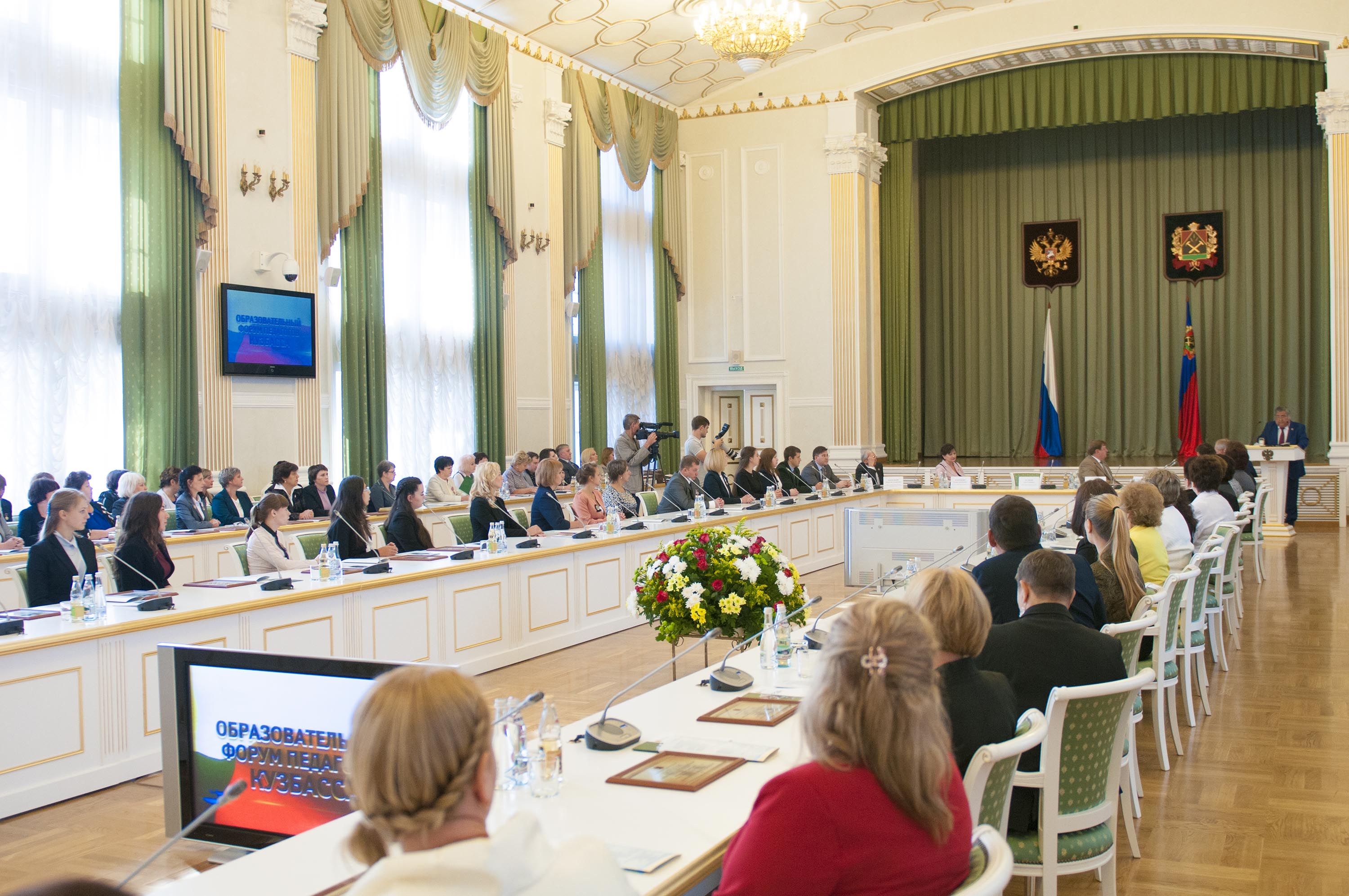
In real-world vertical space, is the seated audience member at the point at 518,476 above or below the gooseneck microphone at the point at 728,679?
above

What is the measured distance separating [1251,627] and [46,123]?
28.6 ft

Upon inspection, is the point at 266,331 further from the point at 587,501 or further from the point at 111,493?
the point at 587,501

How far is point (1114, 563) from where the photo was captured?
4.37m

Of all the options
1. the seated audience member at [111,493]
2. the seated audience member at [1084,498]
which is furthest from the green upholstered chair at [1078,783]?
the seated audience member at [111,493]

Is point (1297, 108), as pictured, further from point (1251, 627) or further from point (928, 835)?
point (928, 835)

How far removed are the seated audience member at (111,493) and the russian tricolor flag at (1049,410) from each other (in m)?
11.6

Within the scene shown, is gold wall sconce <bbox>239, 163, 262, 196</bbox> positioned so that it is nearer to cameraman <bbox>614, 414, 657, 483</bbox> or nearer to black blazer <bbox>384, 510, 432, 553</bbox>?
black blazer <bbox>384, 510, 432, 553</bbox>

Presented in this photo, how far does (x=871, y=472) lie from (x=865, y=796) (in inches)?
439

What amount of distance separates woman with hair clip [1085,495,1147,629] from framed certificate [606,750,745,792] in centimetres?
224

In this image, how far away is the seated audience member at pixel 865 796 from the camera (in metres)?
1.60

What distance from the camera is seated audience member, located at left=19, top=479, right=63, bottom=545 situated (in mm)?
7172

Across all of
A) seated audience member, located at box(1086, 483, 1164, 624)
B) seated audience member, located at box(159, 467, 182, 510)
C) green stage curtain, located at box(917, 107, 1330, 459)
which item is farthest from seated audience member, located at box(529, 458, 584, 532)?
green stage curtain, located at box(917, 107, 1330, 459)

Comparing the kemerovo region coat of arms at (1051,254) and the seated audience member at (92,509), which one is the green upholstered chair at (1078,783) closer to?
the seated audience member at (92,509)

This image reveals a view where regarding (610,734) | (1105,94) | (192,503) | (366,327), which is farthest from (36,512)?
(1105,94)
